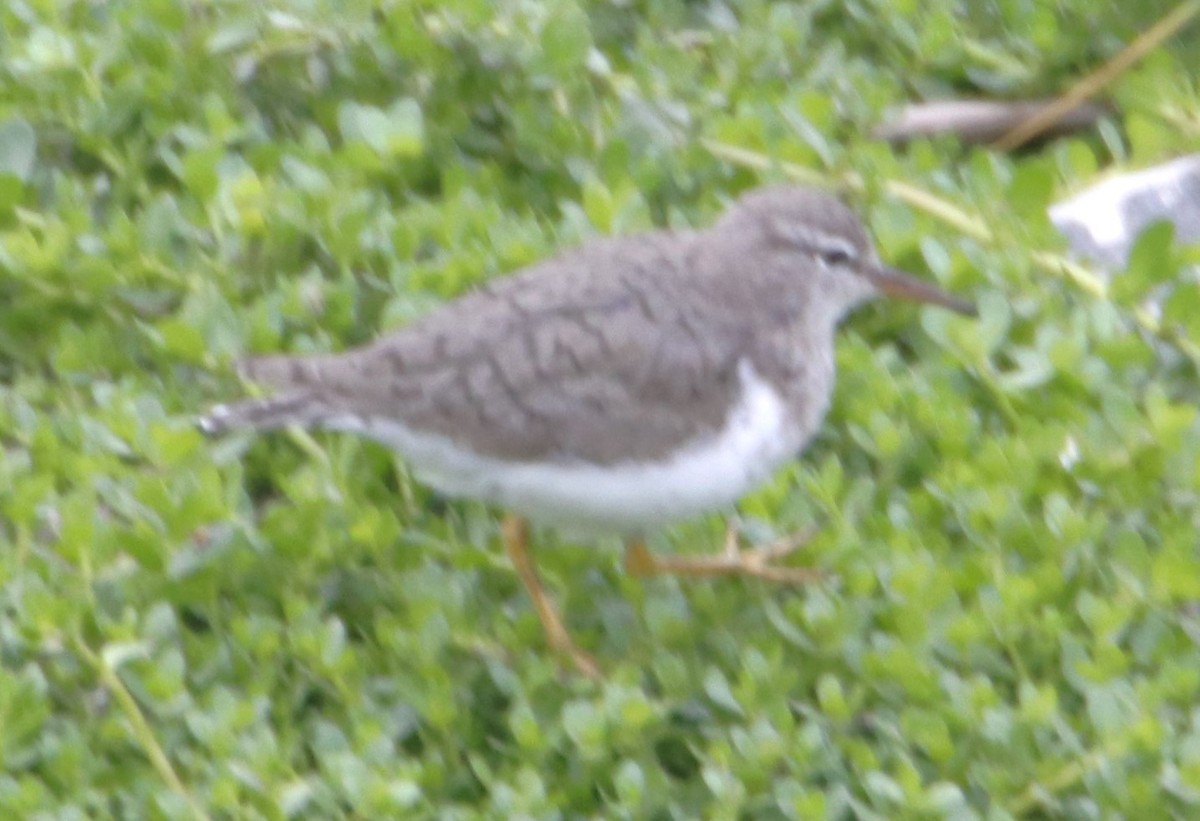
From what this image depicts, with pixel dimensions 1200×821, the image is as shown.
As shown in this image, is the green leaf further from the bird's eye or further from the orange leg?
the bird's eye

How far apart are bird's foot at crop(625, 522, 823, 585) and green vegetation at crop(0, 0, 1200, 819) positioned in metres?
0.05

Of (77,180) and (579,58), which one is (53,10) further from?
(579,58)

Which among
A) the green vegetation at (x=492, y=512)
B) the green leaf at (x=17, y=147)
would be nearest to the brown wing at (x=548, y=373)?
the green vegetation at (x=492, y=512)

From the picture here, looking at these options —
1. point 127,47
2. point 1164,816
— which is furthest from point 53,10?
point 1164,816

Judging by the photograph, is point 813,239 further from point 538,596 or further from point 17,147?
point 17,147

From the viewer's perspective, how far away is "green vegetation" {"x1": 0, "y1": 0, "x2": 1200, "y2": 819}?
4.65 metres

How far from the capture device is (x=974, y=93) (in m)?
6.62

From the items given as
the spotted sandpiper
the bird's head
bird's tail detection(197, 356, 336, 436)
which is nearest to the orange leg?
the spotted sandpiper

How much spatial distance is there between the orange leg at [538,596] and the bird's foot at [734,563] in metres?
0.23

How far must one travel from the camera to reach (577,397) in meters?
4.77

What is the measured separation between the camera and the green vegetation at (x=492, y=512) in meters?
4.65

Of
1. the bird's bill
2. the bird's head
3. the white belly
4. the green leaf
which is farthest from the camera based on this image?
the green leaf

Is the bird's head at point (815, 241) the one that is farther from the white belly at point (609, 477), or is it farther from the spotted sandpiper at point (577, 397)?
the white belly at point (609, 477)

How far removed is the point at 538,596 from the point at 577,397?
508mm
